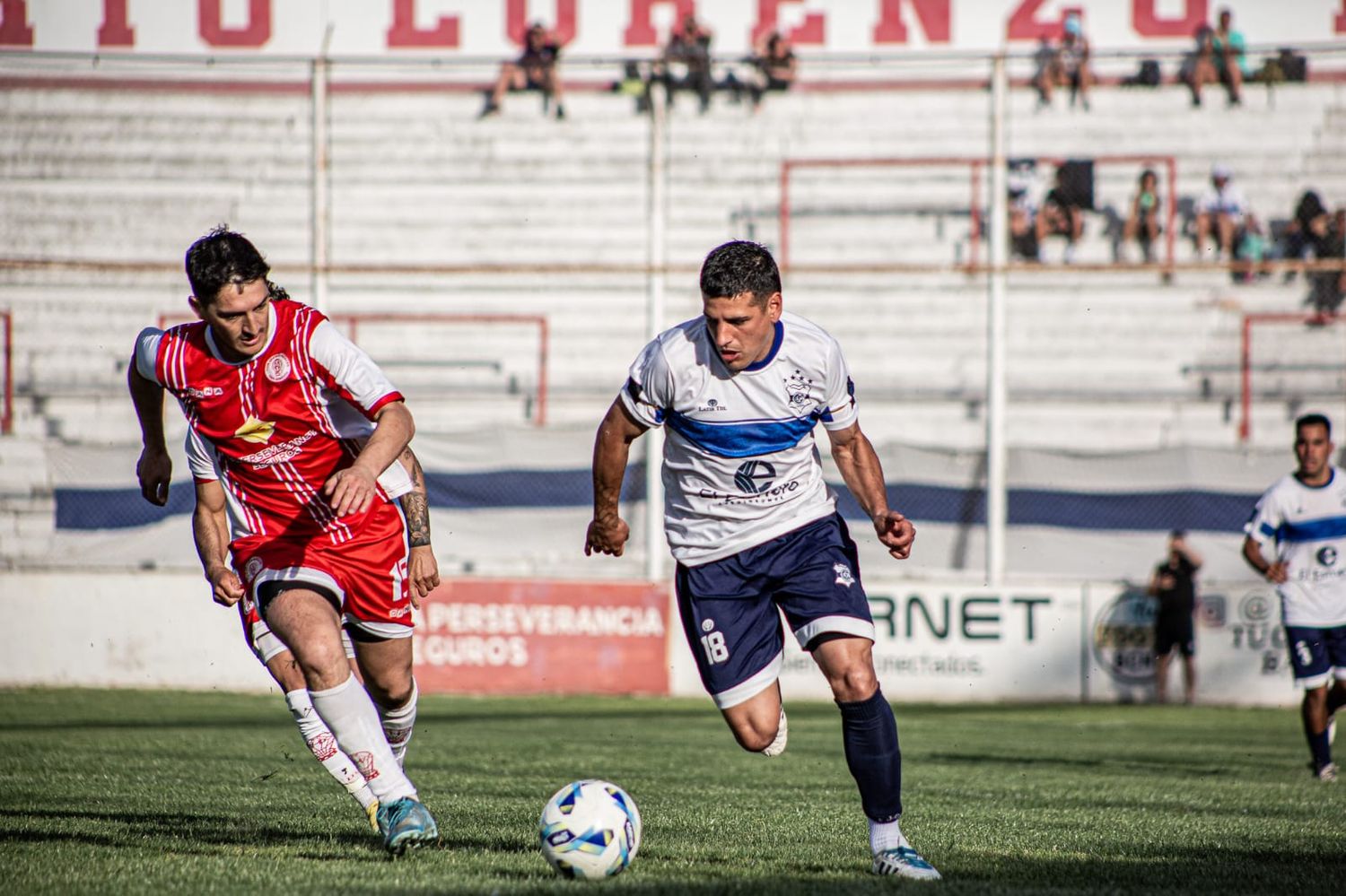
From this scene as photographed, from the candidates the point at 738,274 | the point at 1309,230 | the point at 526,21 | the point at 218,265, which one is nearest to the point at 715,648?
the point at 738,274

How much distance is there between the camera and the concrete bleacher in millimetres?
20188

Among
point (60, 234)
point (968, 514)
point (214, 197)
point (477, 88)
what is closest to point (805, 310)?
point (968, 514)

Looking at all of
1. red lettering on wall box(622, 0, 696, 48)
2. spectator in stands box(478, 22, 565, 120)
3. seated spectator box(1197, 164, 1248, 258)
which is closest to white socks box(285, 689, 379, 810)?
spectator in stands box(478, 22, 565, 120)

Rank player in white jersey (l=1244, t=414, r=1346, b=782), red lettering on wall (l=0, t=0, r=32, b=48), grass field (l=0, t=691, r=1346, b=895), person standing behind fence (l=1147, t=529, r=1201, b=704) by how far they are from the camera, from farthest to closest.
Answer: red lettering on wall (l=0, t=0, r=32, b=48)
person standing behind fence (l=1147, t=529, r=1201, b=704)
player in white jersey (l=1244, t=414, r=1346, b=782)
grass field (l=0, t=691, r=1346, b=895)

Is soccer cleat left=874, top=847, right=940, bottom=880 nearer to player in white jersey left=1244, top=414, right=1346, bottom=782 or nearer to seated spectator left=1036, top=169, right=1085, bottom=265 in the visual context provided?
player in white jersey left=1244, top=414, right=1346, bottom=782

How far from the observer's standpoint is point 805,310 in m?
21.0

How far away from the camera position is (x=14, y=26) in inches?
812

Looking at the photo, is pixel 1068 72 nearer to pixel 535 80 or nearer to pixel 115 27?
pixel 535 80

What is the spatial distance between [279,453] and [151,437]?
74 centimetres

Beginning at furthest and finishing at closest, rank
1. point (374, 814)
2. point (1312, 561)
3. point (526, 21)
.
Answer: point (526, 21) < point (1312, 561) < point (374, 814)

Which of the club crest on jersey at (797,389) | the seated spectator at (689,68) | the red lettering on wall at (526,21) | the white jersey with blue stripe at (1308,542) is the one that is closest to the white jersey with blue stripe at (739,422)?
the club crest on jersey at (797,389)

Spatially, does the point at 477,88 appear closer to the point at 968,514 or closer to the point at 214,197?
the point at 214,197

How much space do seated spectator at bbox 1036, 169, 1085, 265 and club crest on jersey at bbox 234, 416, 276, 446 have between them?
15.9 m

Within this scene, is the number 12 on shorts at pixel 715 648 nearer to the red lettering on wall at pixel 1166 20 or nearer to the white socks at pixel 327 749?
the white socks at pixel 327 749
